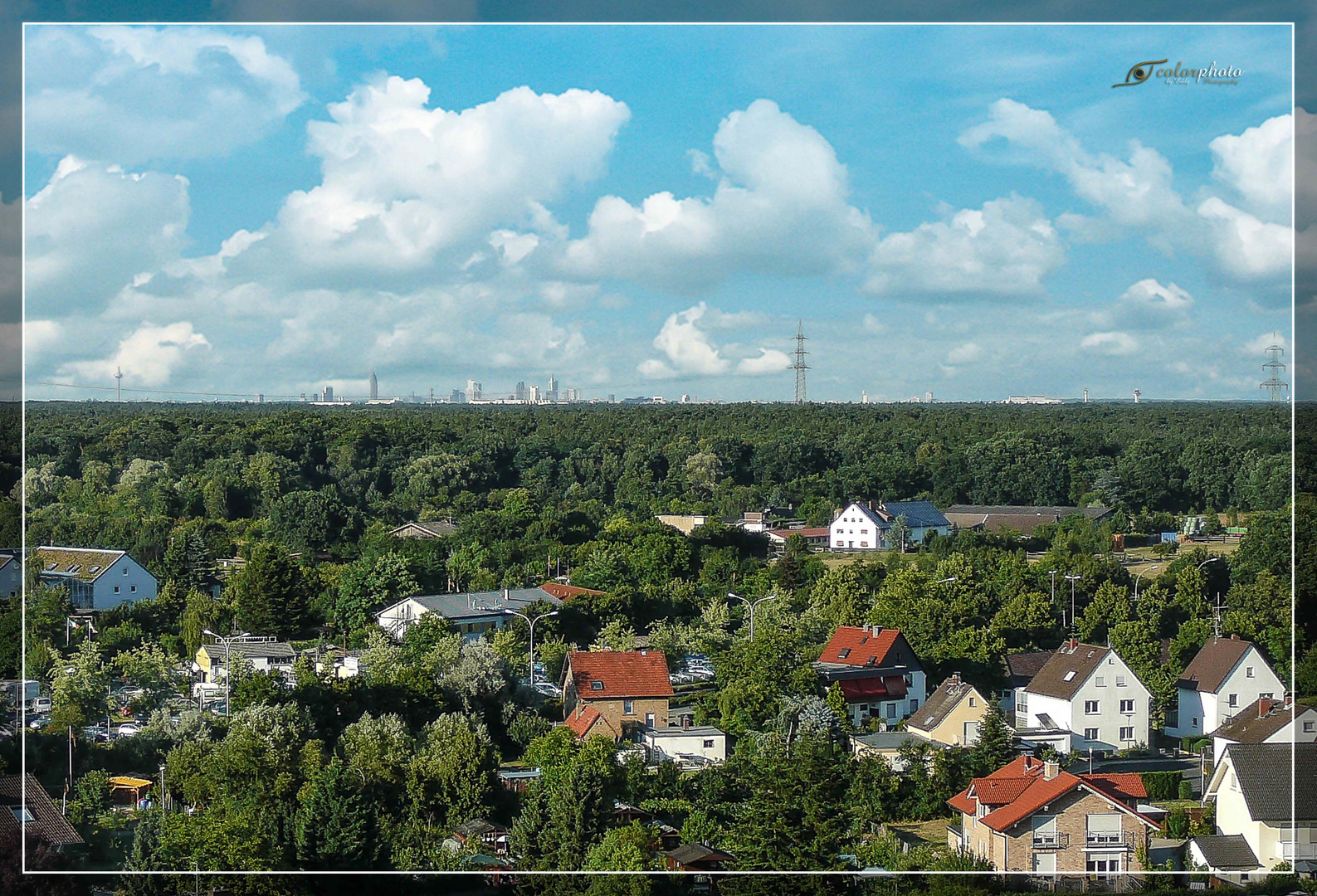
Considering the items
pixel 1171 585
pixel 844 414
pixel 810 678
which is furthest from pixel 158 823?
pixel 1171 585

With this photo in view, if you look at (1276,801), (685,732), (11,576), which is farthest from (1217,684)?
(11,576)

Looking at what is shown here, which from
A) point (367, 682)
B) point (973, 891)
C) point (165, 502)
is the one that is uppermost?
point (165, 502)

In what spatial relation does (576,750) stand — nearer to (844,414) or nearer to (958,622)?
(844,414)

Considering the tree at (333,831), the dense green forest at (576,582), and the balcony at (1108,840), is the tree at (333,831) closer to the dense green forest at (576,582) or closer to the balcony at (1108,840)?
the dense green forest at (576,582)

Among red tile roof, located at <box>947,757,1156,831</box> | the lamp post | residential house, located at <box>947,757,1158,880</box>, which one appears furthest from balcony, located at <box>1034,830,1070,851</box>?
the lamp post

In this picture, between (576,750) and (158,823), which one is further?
(576,750)

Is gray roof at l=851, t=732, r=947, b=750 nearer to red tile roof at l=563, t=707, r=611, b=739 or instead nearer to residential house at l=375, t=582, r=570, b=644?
red tile roof at l=563, t=707, r=611, b=739
